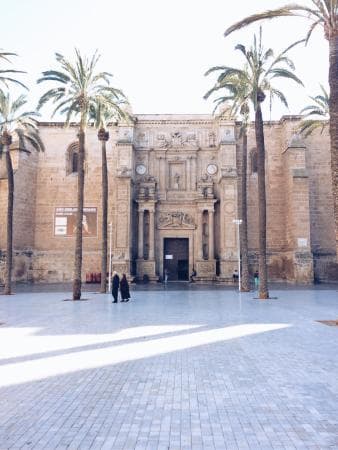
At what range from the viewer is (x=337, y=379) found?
4.88m

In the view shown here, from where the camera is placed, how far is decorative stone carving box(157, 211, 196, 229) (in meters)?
29.5

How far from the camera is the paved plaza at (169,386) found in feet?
10.6

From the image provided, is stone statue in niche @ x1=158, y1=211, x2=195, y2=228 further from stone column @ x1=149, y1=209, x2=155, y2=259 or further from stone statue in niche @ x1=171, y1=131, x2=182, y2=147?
stone statue in niche @ x1=171, y1=131, x2=182, y2=147

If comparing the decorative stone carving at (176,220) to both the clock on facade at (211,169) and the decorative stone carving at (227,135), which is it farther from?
the decorative stone carving at (227,135)

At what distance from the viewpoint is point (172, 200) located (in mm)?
29938

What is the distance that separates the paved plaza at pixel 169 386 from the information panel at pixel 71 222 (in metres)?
19.6

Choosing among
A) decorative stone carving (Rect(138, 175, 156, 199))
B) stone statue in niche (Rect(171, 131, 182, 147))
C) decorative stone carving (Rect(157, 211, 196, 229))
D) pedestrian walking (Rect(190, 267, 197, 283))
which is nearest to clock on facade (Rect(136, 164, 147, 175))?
decorative stone carving (Rect(138, 175, 156, 199))

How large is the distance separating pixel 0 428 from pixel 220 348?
4054 millimetres

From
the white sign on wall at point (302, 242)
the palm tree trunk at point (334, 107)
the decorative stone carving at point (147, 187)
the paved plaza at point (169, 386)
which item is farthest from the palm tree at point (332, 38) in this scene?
the decorative stone carving at point (147, 187)

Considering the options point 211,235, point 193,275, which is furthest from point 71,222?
point 211,235

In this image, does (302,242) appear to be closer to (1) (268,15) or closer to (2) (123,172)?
(2) (123,172)

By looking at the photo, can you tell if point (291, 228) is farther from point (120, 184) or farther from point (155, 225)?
point (120, 184)

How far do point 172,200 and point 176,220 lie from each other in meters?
1.60

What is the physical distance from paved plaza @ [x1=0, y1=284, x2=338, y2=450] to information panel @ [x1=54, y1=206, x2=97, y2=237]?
1961 centimetres
